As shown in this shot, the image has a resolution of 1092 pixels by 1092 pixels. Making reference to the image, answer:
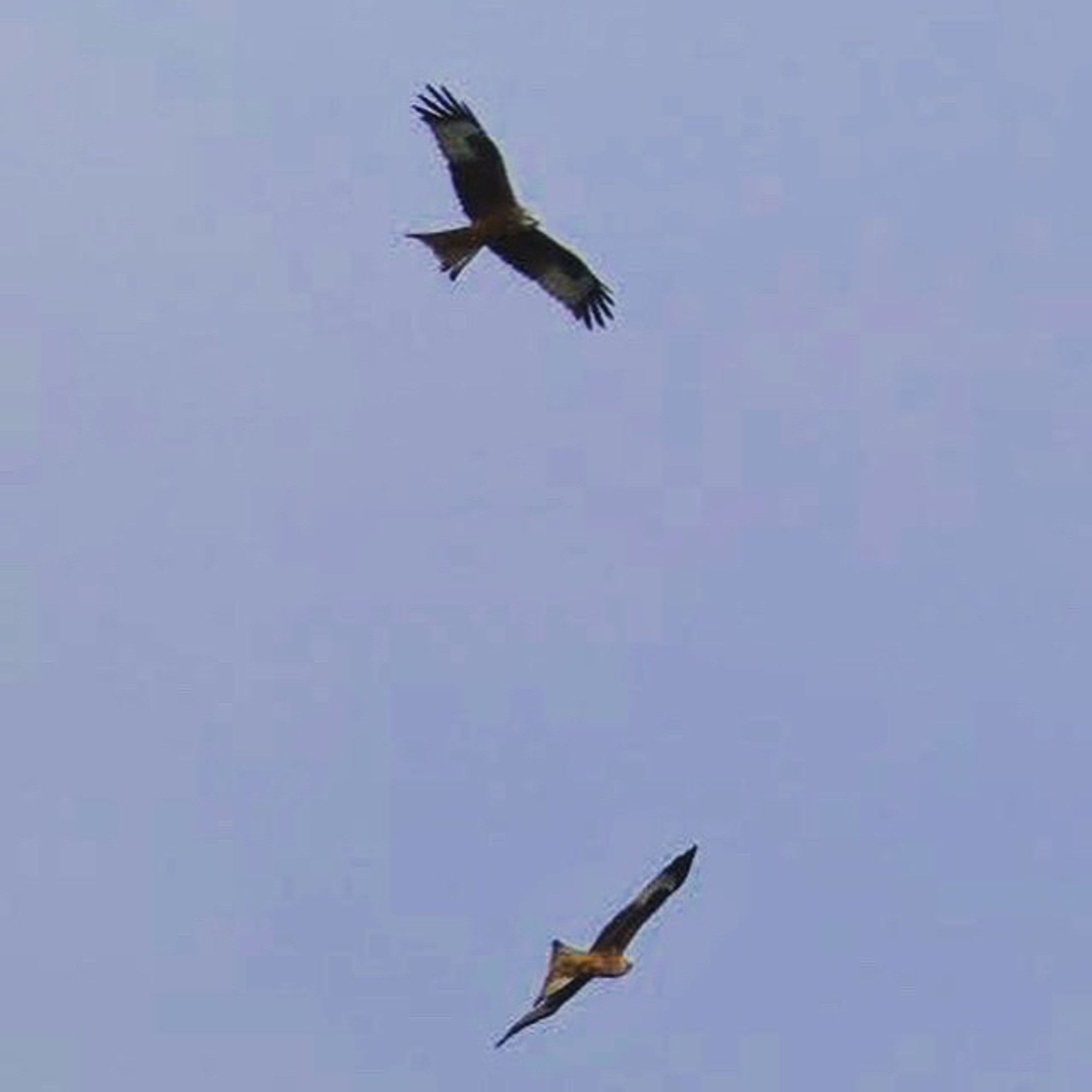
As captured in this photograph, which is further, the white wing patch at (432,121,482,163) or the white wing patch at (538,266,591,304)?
the white wing patch at (538,266,591,304)

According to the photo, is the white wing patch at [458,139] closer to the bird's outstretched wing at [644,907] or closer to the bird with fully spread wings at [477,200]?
the bird with fully spread wings at [477,200]

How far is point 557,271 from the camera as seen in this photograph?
5138cm

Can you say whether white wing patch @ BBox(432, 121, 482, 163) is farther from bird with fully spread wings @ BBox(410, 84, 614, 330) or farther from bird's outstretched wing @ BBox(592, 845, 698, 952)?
bird's outstretched wing @ BBox(592, 845, 698, 952)

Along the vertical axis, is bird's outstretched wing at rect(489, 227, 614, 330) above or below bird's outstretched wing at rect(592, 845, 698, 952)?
above

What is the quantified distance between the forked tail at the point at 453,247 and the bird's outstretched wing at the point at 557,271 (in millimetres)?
918

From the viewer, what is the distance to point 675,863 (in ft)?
144

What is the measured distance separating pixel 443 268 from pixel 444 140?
248 centimetres

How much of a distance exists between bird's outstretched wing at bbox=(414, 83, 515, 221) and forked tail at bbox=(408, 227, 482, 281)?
39 cm

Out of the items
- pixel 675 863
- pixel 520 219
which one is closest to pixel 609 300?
pixel 520 219

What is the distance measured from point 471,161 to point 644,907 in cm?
1043

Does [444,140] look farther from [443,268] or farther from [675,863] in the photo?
[675,863]

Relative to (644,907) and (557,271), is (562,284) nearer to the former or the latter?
(557,271)

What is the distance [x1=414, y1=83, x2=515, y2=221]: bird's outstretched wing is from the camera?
162 ft

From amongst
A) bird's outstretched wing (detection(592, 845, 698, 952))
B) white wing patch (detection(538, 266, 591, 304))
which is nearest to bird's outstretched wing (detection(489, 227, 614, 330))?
white wing patch (detection(538, 266, 591, 304))
